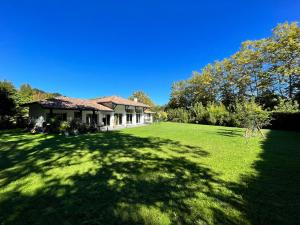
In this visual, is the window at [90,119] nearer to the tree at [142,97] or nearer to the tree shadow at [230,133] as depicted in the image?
the tree shadow at [230,133]

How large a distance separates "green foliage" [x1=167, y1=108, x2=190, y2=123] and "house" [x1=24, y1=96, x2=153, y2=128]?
6.82m

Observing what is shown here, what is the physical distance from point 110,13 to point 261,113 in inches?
627

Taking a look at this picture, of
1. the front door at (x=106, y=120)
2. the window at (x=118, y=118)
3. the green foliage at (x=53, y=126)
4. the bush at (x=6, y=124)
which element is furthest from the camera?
the window at (x=118, y=118)

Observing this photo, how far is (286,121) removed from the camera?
22.4 metres

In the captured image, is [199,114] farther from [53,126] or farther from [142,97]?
[142,97]

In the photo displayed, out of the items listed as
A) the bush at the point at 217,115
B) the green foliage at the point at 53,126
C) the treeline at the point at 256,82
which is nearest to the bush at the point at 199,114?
the treeline at the point at 256,82

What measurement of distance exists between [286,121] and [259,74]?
12375 millimetres

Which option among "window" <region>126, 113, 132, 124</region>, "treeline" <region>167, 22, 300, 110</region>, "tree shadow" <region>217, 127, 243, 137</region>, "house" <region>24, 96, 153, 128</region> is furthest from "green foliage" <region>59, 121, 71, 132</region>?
"treeline" <region>167, 22, 300, 110</region>

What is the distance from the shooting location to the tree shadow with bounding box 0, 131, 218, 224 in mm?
3035

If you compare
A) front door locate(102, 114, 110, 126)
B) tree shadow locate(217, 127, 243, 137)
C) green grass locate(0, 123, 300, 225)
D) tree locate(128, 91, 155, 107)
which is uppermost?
tree locate(128, 91, 155, 107)

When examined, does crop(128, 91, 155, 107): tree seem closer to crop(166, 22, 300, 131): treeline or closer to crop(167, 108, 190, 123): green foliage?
crop(166, 22, 300, 131): treeline

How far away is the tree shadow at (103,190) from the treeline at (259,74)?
2770 cm

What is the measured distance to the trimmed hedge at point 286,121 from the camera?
21484 millimetres

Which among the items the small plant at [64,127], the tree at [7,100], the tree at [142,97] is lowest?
the small plant at [64,127]
